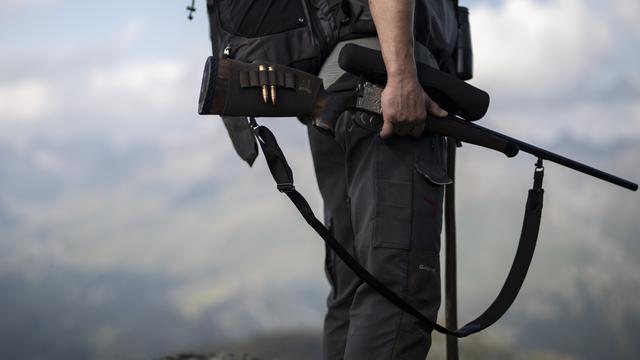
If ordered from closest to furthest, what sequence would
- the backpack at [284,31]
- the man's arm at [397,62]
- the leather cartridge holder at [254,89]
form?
the man's arm at [397,62] → the leather cartridge holder at [254,89] → the backpack at [284,31]

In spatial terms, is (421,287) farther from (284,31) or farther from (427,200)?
(284,31)

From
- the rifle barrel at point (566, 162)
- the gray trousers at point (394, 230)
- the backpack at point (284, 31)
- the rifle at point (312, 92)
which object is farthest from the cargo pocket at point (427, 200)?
the backpack at point (284, 31)

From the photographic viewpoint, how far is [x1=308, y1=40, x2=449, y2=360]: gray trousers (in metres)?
2.42

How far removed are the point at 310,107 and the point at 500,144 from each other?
682 mm

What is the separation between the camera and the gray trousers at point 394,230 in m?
2.42

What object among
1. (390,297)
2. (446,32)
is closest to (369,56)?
(446,32)

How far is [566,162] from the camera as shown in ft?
9.54

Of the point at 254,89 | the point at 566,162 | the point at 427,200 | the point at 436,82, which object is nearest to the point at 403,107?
the point at 436,82

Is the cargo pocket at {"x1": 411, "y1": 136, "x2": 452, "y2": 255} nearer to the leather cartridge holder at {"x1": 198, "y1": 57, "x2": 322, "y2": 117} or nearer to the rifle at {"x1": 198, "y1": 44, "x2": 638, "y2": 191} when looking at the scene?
the rifle at {"x1": 198, "y1": 44, "x2": 638, "y2": 191}

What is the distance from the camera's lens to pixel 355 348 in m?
2.46

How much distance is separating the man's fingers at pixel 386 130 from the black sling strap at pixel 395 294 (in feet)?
1.11

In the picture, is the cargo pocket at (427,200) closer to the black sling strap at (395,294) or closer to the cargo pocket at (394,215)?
the cargo pocket at (394,215)

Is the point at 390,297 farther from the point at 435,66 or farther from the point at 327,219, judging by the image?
the point at 435,66

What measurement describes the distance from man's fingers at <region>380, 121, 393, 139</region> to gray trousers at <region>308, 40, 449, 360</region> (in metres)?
0.03
